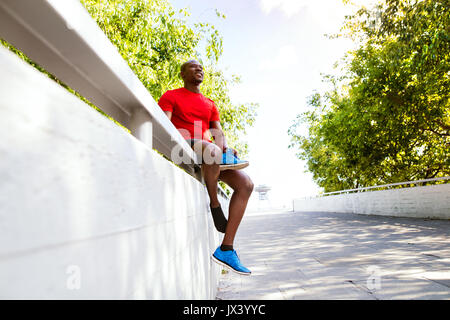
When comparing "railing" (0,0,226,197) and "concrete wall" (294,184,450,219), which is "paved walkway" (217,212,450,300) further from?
"concrete wall" (294,184,450,219)

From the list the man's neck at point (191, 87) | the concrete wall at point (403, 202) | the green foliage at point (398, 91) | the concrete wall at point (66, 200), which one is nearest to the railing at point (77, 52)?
the concrete wall at point (66, 200)

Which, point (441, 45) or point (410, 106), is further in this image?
point (410, 106)

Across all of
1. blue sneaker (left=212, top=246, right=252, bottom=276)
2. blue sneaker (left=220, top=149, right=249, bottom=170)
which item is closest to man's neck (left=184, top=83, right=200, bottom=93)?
blue sneaker (left=220, top=149, right=249, bottom=170)

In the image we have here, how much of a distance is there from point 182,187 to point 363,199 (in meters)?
16.7

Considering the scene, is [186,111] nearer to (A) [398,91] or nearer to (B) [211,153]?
(B) [211,153]

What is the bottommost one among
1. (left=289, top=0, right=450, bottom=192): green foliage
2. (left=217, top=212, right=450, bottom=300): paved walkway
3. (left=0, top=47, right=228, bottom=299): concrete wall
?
(left=217, top=212, right=450, bottom=300): paved walkway

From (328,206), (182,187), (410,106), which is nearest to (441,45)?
(410,106)

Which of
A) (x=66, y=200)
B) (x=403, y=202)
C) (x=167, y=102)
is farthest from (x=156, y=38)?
(x=403, y=202)

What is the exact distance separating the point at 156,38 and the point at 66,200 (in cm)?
802

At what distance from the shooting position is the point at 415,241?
611cm

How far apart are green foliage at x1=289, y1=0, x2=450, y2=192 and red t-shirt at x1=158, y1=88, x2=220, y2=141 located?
6932 millimetres

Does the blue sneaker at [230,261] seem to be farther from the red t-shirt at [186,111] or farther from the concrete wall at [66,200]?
the concrete wall at [66,200]

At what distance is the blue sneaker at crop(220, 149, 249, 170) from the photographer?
9.76 ft
